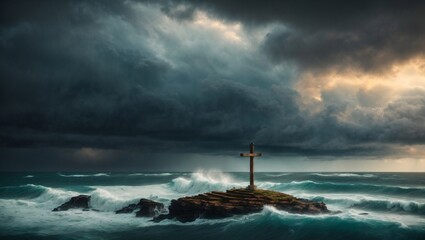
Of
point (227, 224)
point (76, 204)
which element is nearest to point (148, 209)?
point (227, 224)

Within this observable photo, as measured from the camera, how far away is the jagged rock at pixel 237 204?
90.3 feet

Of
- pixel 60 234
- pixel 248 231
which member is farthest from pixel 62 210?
pixel 248 231

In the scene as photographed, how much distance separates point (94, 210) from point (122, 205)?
122 inches

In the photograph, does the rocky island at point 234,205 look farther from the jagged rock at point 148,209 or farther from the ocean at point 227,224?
the jagged rock at point 148,209

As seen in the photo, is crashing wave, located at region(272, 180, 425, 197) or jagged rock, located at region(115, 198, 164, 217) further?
crashing wave, located at region(272, 180, 425, 197)

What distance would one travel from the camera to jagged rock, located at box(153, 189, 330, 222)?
2754 centimetres

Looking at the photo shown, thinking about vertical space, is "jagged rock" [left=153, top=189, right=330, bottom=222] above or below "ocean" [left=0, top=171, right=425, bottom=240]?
above

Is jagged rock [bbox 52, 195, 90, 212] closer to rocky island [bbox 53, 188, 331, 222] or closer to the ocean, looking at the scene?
the ocean

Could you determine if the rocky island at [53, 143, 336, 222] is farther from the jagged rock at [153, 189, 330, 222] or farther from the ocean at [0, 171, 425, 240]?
the ocean at [0, 171, 425, 240]

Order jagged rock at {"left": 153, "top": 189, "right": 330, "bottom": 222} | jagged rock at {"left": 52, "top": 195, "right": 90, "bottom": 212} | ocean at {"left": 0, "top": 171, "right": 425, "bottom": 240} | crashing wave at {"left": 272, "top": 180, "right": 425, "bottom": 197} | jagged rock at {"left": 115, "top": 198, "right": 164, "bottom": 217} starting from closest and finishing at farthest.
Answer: ocean at {"left": 0, "top": 171, "right": 425, "bottom": 240} < jagged rock at {"left": 153, "top": 189, "right": 330, "bottom": 222} < jagged rock at {"left": 115, "top": 198, "right": 164, "bottom": 217} < jagged rock at {"left": 52, "top": 195, "right": 90, "bottom": 212} < crashing wave at {"left": 272, "top": 180, "right": 425, "bottom": 197}

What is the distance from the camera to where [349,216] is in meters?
24.0

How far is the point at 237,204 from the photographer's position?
91.2 ft

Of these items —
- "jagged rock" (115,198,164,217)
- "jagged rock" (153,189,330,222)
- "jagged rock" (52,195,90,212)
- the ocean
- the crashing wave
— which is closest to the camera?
the ocean

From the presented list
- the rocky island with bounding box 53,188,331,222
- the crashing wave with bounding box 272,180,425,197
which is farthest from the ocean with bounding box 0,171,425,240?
the crashing wave with bounding box 272,180,425,197
